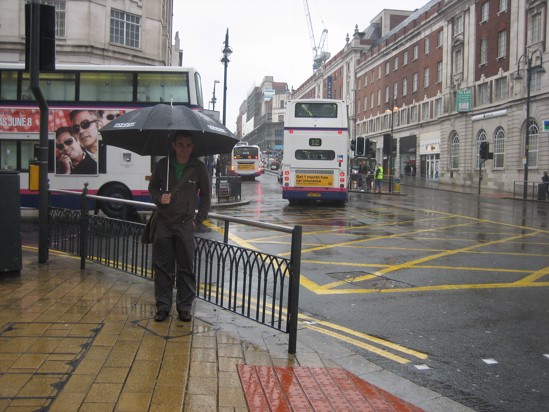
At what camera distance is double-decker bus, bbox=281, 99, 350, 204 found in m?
21.2

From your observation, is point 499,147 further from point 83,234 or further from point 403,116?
point 83,234

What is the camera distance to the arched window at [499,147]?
41188 millimetres

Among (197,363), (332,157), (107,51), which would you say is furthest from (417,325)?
(107,51)

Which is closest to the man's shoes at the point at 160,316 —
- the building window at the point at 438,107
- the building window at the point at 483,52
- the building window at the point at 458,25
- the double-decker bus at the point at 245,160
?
the double-decker bus at the point at 245,160

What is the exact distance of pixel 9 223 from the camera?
6.72m

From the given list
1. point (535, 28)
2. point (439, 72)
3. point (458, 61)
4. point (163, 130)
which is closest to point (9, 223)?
point (163, 130)

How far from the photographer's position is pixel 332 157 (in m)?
21.3

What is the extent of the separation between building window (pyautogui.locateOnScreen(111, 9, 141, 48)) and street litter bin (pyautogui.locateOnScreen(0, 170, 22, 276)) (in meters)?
30.0

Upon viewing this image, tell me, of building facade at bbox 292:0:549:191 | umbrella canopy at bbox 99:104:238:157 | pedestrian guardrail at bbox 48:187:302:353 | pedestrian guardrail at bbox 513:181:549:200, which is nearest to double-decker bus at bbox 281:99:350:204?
building facade at bbox 292:0:549:191

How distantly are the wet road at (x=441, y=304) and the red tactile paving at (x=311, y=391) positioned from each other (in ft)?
2.05

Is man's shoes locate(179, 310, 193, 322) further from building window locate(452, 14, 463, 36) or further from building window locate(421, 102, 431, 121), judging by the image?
building window locate(421, 102, 431, 121)

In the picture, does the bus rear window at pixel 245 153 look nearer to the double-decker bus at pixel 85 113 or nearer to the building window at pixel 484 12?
the building window at pixel 484 12

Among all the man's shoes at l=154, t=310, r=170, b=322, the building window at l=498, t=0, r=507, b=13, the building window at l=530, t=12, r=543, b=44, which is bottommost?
the man's shoes at l=154, t=310, r=170, b=322

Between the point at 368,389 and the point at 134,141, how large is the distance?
3.74 metres
